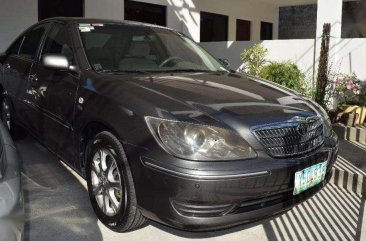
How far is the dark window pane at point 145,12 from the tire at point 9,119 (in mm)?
5720

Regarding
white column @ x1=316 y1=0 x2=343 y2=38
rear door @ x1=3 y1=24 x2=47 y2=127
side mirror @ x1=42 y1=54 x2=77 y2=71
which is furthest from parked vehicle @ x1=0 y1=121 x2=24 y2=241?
white column @ x1=316 y1=0 x2=343 y2=38

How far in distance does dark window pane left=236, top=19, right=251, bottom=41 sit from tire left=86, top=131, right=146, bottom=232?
39.9ft

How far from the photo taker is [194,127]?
2.53m

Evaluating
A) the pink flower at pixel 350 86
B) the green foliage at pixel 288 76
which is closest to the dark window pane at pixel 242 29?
the green foliage at pixel 288 76

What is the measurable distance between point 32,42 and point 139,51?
57.5 inches

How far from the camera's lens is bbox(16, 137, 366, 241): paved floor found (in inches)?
118

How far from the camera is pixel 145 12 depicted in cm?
1084

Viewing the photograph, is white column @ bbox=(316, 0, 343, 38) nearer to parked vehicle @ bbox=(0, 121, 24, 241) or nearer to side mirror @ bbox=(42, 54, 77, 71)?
side mirror @ bbox=(42, 54, 77, 71)

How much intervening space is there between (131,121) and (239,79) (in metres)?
1.34

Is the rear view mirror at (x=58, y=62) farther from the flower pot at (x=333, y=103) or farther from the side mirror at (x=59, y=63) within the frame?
the flower pot at (x=333, y=103)

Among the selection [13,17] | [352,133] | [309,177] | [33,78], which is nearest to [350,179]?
[309,177]

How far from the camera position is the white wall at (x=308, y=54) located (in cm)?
730

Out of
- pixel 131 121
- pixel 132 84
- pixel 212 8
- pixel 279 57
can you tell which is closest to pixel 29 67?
pixel 132 84

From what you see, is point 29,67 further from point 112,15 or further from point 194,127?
point 112,15
